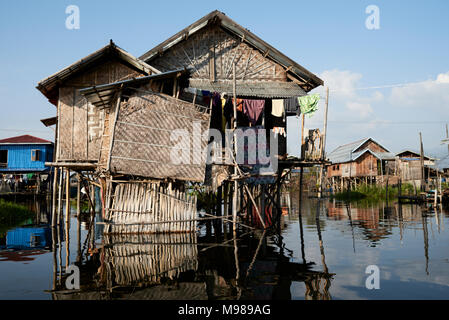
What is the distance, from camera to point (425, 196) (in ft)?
81.4

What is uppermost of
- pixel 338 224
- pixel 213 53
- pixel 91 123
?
pixel 213 53

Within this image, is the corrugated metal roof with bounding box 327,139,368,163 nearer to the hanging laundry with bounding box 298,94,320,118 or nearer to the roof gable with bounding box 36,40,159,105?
Result: the hanging laundry with bounding box 298,94,320,118

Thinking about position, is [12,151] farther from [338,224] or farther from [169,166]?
[338,224]

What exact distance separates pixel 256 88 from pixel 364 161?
2664cm

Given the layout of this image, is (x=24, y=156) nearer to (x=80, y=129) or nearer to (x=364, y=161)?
Answer: (x=80, y=129)

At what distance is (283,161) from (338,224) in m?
4.11

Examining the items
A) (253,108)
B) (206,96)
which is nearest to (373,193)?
(253,108)

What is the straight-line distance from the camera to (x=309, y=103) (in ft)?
45.3

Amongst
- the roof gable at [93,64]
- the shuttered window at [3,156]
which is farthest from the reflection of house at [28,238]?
the shuttered window at [3,156]

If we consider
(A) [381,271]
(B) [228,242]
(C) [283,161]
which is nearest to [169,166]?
(B) [228,242]

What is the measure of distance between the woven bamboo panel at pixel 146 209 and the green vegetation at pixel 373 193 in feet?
75.6

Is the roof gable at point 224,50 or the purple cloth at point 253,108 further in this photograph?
the roof gable at point 224,50

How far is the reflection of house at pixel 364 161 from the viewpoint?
123ft

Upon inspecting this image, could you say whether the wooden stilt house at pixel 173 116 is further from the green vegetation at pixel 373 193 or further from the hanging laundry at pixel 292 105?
the green vegetation at pixel 373 193
